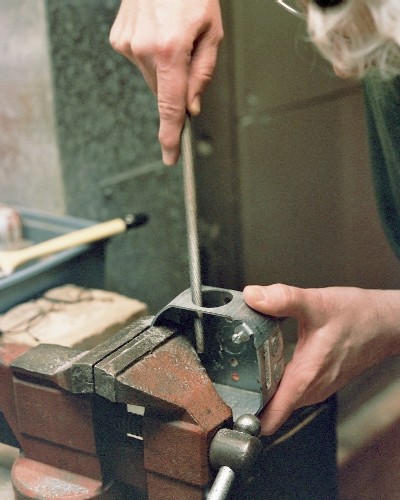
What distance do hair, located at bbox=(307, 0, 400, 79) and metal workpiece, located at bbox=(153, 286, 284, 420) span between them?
0.35 meters

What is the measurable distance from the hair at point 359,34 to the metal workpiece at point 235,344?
13.8 inches

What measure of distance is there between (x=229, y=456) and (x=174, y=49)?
1.79 feet

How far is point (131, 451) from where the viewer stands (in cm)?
91

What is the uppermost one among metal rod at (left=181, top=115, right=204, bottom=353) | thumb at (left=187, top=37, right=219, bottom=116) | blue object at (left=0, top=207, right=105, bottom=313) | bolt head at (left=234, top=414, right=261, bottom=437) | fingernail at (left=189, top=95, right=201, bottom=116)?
thumb at (left=187, top=37, right=219, bottom=116)

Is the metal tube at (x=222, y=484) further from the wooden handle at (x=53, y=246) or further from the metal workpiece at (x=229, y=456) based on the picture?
the wooden handle at (x=53, y=246)

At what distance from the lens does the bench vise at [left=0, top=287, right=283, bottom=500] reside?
2.69 ft

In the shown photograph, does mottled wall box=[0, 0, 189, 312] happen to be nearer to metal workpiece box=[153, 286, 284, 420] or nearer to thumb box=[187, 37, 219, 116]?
thumb box=[187, 37, 219, 116]

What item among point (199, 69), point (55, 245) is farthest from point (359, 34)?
point (55, 245)

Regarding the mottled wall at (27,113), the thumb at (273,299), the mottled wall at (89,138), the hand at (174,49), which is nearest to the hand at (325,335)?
the thumb at (273,299)

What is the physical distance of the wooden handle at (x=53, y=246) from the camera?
4.89ft

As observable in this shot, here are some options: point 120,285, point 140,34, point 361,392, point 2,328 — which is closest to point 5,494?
point 2,328

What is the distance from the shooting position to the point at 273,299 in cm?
90

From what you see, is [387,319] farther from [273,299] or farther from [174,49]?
[174,49]

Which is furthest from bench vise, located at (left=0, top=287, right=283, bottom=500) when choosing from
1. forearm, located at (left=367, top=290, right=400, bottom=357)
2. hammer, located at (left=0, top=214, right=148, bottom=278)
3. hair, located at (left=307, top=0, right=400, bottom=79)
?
hammer, located at (left=0, top=214, right=148, bottom=278)
